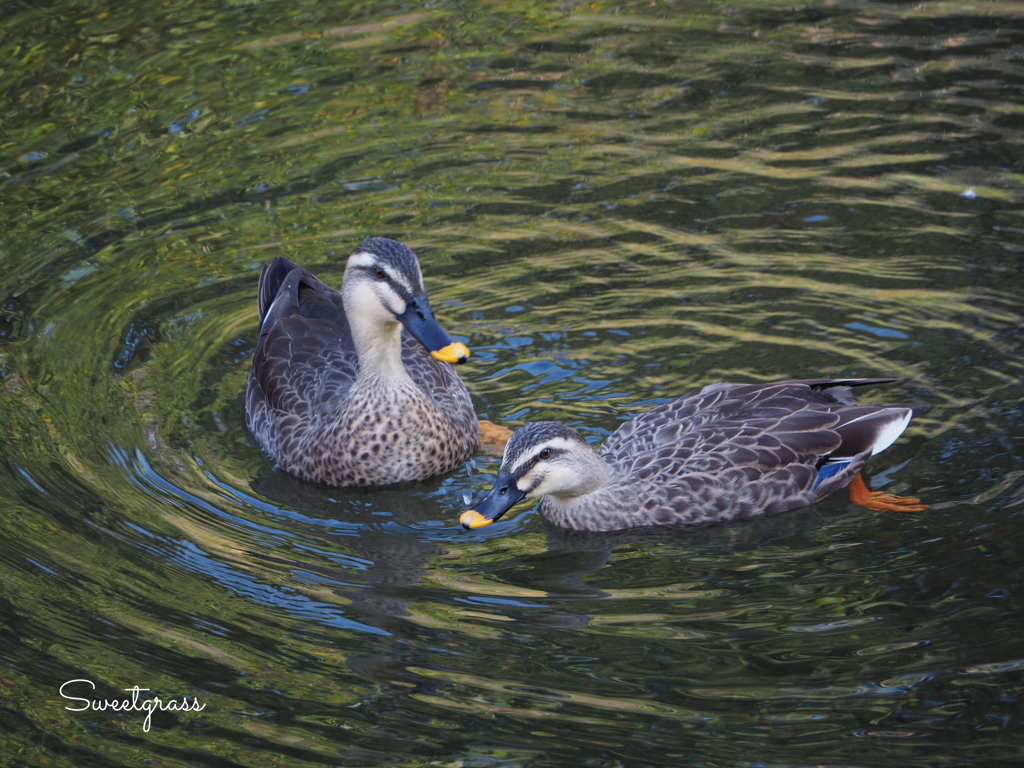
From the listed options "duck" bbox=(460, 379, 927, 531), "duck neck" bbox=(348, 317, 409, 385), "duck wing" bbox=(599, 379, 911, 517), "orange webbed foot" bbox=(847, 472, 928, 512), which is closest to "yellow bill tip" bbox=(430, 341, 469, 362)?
"duck" bbox=(460, 379, 927, 531)

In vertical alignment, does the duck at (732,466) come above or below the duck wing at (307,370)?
below

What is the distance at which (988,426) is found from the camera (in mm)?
8250

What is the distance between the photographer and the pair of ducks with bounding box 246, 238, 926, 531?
25.5ft

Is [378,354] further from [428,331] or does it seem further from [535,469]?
[535,469]

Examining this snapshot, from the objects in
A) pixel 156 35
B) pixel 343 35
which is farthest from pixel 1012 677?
pixel 156 35

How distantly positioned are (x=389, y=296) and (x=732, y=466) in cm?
246

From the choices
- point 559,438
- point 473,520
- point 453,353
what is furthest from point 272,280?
point 473,520

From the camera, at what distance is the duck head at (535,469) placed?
24.1 ft

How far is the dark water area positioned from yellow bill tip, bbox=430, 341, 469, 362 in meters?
1.13

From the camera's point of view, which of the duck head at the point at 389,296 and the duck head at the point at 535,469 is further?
the duck head at the point at 389,296
